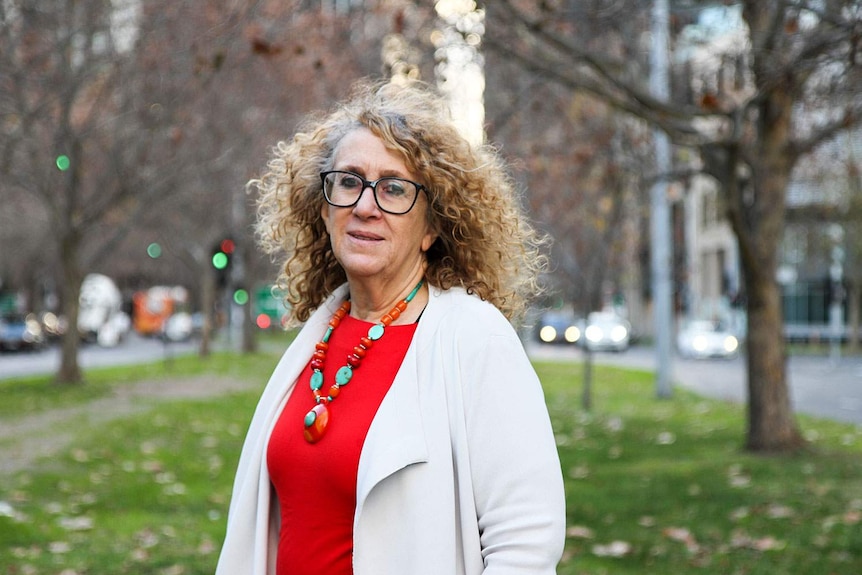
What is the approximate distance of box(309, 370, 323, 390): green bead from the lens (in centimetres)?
281

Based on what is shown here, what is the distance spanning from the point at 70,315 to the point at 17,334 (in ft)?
83.2

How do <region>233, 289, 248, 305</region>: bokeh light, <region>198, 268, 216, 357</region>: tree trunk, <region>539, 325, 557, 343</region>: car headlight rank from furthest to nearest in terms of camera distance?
<region>539, 325, 557, 343</region>: car headlight → <region>198, 268, 216, 357</region>: tree trunk → <region>233, 289, 248, 305</region>: bokeh light

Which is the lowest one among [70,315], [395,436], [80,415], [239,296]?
[80,415]

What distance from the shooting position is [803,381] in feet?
88.5

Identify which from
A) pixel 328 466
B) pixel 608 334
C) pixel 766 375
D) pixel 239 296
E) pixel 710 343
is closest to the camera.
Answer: pixel 328 466

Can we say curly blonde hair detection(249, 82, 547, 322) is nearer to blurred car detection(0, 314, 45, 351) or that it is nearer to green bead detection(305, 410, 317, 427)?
green bead detection(305, 410, 317, 427)

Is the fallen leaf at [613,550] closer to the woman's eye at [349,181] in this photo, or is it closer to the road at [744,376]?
the woman's eye at [349,181]

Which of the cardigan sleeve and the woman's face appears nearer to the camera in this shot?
the cardigan sleeve

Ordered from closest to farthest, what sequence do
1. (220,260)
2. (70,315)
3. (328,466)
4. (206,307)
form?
(328,466), (220,260), (70,315), (206,307)

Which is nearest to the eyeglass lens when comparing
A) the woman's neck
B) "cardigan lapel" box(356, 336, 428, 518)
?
the woman's neck

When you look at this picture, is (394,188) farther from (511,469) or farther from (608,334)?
(608,334)

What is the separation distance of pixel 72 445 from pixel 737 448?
7547 mm

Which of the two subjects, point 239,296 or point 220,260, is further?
point 239,296

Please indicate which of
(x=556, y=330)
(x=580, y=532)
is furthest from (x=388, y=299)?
(x=556, y=330)
